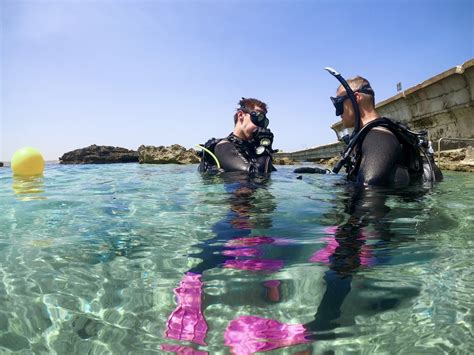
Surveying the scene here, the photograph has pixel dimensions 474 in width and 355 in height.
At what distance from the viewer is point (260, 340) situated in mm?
1418

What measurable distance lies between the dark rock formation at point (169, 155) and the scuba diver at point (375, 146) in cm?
1415

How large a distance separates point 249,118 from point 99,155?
2258 centimetres

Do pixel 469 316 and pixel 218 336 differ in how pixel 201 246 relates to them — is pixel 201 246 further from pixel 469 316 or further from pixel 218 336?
pixel 469 316

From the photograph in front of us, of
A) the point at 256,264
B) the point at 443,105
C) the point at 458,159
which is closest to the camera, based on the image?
the point at 256,264

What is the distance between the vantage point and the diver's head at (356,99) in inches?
198

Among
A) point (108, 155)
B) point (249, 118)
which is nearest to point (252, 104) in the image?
point (249, 118)

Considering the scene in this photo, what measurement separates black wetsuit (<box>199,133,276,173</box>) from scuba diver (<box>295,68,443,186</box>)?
73.6 inches

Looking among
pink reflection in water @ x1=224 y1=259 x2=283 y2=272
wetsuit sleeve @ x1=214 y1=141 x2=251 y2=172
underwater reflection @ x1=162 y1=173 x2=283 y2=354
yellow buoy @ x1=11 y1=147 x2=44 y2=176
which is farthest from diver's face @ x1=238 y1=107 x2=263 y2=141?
pink reflection in water @ x1=224 y1=259 x2=283 y2=272

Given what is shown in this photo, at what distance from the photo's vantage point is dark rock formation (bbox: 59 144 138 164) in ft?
88.1

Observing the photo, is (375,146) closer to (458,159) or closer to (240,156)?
(240,156)

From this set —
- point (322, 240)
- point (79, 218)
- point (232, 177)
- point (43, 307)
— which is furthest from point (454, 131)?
point (43, 307)

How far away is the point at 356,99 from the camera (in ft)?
16.4

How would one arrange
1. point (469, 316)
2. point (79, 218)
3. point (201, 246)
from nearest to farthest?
point (469, 316) < point (201, 246) < point (79, 218)

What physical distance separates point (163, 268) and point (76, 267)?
0.51m
